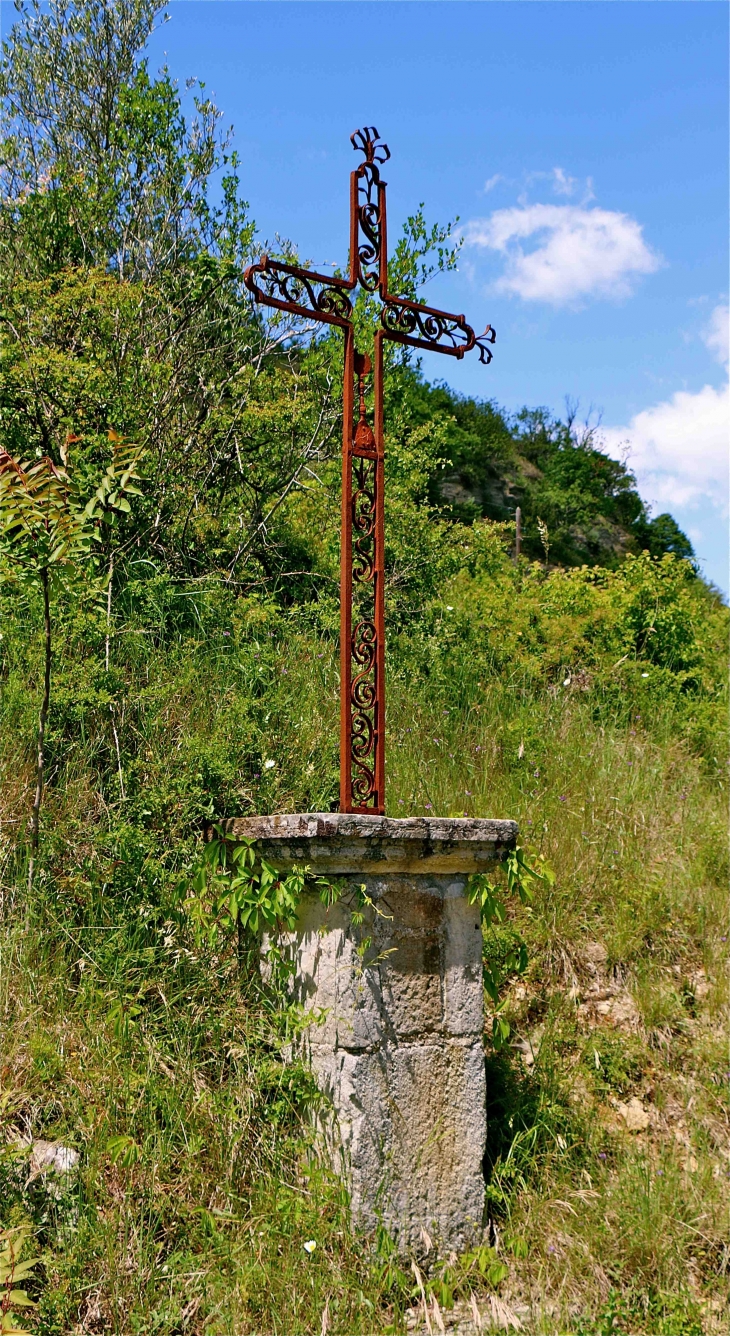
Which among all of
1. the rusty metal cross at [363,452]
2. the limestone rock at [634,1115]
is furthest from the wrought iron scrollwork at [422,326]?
the limestone rock at [634,1115]

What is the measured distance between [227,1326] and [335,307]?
10.4 feet

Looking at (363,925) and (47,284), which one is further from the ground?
(47,284)

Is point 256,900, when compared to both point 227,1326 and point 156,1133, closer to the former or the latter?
point 156,1133

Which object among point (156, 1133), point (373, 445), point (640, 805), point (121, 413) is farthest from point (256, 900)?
point (121, 413)

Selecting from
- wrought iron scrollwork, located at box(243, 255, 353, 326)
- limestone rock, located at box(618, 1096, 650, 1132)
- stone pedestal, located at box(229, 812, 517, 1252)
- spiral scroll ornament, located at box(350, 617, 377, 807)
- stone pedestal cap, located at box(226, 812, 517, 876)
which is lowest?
limestone rock, located at box(618, 1096, 650, 1132)

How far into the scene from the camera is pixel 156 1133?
3.25 metres

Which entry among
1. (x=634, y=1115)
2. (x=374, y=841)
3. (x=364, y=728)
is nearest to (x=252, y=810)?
(x=364, y=728)

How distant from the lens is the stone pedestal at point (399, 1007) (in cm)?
329

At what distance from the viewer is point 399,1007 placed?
3439 millimetres

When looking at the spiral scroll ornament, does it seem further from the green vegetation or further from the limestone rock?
the limestone rock

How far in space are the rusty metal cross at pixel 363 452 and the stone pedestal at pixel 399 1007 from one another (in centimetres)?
21

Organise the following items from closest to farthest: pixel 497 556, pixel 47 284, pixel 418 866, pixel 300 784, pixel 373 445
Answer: pixel 418 866
pixel 373 445
pixel 300 784
pixel 47 284
pixel 497 556

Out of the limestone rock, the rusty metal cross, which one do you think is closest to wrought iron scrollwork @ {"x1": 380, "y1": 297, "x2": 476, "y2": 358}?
the rusty metal cross

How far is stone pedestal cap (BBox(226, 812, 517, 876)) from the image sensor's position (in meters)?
3.29
